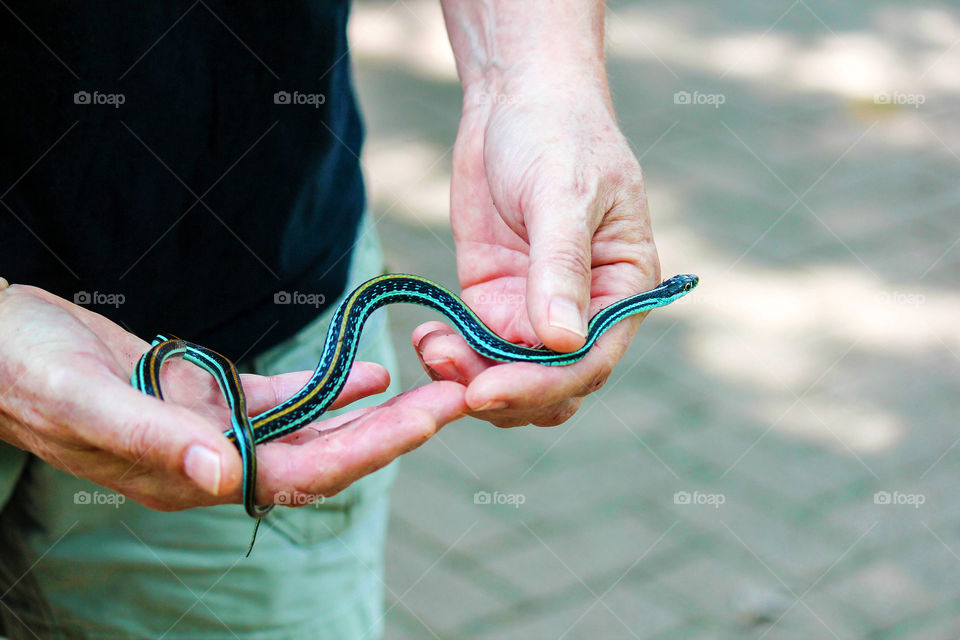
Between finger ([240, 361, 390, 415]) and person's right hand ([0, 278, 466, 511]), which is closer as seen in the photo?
person's right hand ([0, 278, 466, 511])

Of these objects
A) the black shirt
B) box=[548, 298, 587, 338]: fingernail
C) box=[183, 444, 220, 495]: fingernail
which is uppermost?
the black shirt

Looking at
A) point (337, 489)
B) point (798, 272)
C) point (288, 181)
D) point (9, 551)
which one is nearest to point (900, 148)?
point (798, 272)

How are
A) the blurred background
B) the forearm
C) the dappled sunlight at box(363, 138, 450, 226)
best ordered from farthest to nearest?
the dappled sunlight at box(363, 138, 450, 226) < the blurred background < the forearm

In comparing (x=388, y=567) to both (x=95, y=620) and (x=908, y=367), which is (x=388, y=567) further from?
(x=908, y=367)

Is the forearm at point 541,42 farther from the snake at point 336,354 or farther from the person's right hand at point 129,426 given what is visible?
the person's right hand at point 129,426

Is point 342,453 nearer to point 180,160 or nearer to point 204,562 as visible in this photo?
point 204,562

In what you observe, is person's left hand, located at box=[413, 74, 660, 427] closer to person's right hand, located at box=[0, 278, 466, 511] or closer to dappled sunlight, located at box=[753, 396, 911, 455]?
person's right hand, located at box=[0, 278, 466, 511]

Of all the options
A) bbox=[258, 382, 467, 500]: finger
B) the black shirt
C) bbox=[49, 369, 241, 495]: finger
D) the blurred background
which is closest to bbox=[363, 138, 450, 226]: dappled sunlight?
the blurred background

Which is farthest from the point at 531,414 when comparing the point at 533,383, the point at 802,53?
the point at 802,53
